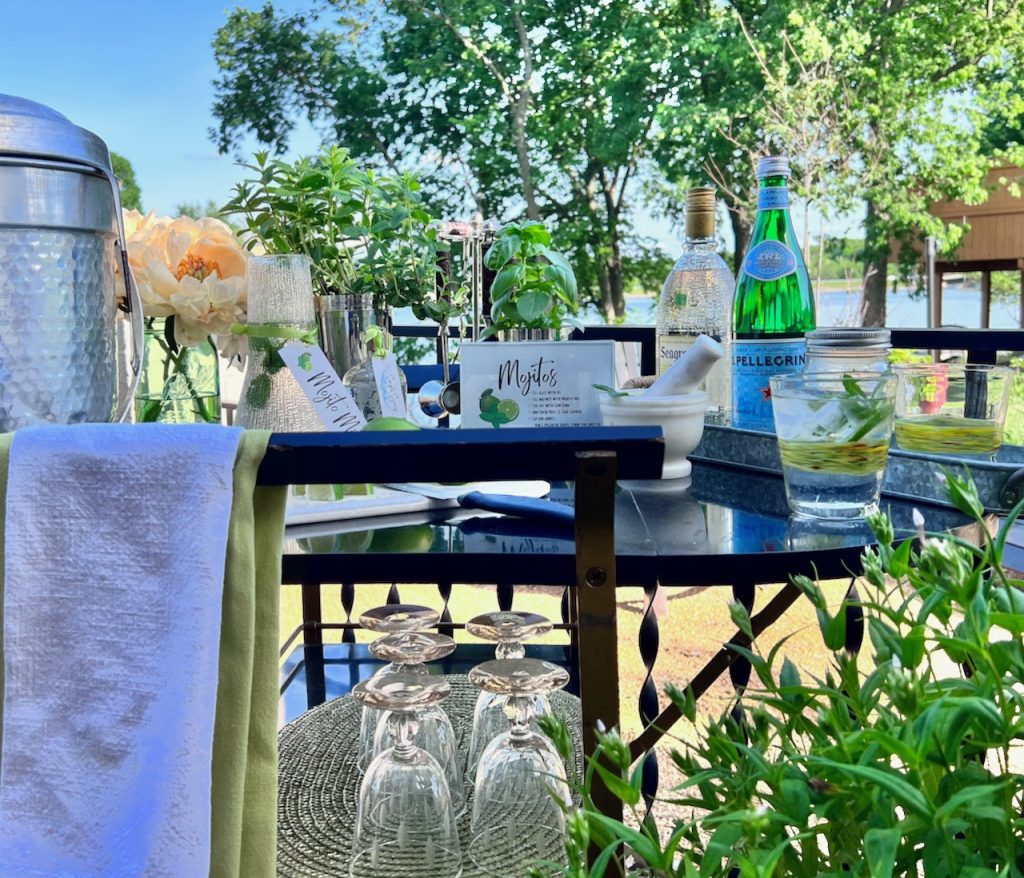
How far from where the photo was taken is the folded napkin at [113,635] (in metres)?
0.45

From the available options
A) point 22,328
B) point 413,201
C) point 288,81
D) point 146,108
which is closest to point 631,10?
point 288,81

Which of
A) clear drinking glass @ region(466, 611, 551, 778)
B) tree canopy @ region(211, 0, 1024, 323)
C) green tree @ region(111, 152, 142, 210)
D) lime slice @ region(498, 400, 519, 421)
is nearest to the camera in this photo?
clear drinking glass @ region(466, 611, 551, 778)

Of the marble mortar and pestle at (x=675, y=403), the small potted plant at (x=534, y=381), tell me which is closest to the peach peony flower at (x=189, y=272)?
the small potted plant at (x=534, y=381)

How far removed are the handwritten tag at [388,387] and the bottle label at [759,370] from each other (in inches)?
14.9

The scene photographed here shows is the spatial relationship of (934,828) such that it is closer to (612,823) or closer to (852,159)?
(612,823)

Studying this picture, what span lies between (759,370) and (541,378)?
0.26 metres

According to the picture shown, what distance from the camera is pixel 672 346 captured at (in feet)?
3.83

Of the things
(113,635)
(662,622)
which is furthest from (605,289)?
(113,635)

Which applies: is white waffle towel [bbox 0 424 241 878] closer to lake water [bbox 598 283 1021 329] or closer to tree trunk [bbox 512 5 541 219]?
lake water [bbox 598 283 1021 329]

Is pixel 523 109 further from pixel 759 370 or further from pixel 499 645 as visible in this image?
pixel 499 645

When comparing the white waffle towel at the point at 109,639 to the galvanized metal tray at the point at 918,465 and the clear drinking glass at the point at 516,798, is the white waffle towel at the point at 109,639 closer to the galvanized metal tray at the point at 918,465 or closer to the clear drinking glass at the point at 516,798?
the clear drinking glass at the point at 516,798

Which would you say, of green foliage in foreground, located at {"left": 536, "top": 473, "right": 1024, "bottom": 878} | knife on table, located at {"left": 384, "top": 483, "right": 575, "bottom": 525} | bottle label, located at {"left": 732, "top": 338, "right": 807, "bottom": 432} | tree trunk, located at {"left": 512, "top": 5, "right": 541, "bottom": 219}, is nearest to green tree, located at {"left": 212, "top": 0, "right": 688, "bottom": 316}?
tree trunk, located at {"left": 512, "top": 5, "right": 541, "bottom": 219}

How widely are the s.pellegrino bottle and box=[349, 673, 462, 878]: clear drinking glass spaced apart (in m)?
0.51

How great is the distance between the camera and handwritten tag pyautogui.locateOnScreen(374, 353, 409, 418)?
3.65ft
